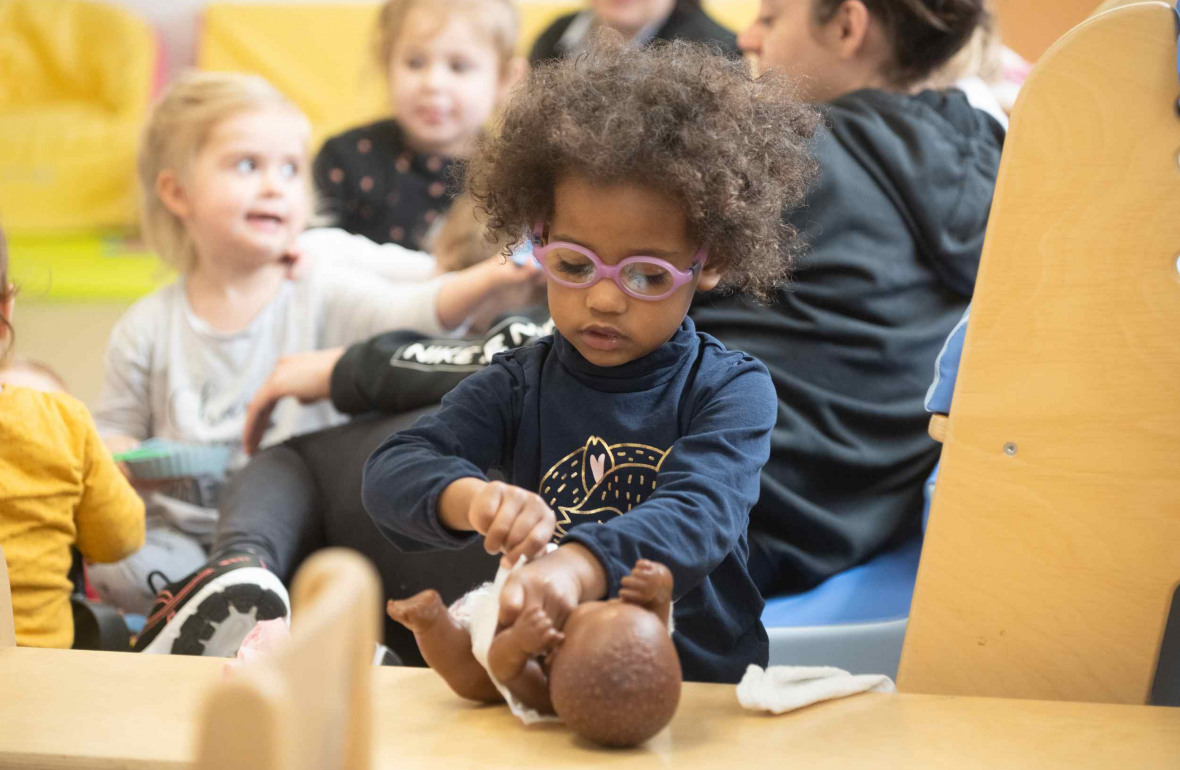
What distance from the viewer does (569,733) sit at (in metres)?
0.82

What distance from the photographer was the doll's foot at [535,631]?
2.50ft

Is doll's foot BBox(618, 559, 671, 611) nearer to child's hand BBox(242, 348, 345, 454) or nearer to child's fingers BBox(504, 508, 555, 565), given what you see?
child's fingers BBox(504, 508, 555, 565)

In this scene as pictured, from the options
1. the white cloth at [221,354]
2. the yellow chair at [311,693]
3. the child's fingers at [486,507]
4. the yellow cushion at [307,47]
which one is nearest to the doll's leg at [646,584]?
the child's fingers at [486,507]

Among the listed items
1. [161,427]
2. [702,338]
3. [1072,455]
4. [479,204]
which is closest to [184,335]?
[161,427]

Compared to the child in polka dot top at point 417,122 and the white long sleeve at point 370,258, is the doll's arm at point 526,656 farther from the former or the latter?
the child in polka dot top at point 417,122

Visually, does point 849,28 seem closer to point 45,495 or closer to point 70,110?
point 45,495

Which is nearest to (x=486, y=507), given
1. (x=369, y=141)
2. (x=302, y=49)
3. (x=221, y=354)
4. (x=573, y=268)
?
(x=573, y=268)

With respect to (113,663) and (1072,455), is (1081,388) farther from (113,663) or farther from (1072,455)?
(113,663)

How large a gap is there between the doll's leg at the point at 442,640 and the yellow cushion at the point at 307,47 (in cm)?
376

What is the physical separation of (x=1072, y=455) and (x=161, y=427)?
158 cm

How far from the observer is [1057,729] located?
2.86ft

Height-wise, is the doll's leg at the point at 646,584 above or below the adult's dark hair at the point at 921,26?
below

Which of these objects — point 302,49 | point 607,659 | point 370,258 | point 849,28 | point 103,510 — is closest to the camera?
point 607,659

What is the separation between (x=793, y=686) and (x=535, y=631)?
25 centimetres
